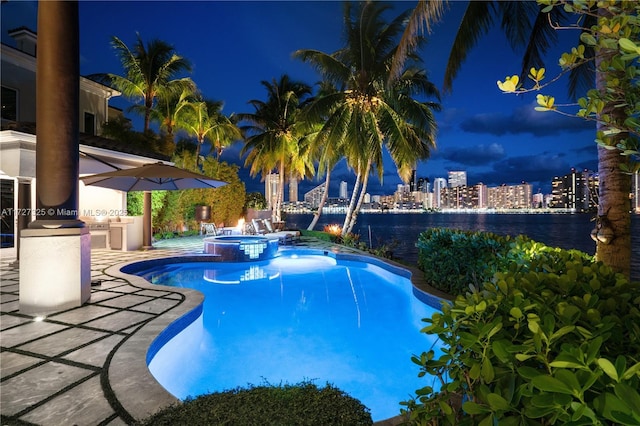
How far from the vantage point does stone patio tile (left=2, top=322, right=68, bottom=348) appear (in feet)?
12.1

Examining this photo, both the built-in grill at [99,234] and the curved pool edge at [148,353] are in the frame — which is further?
the built-in grill at [99,234]

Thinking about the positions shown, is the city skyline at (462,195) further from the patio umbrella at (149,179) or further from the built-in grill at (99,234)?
the patio umbrella at (149,179)

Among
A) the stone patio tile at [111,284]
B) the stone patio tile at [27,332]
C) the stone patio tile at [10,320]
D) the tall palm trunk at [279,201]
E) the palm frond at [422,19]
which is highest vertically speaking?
the palm frond at [422,19]

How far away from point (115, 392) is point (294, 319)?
377 centimetres

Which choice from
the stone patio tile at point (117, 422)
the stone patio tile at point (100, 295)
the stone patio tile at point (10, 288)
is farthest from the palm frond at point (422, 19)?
the stone patio tile at point (10, 288)

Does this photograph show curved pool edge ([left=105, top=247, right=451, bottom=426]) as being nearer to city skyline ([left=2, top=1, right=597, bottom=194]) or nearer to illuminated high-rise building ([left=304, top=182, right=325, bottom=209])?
city skyline ([left=2, top=1, right=597, bottom=194])

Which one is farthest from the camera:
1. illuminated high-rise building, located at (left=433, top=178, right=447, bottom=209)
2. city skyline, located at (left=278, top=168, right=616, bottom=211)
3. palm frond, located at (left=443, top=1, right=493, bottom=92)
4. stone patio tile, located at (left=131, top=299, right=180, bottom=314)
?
illuminated high-rise building, located at (left=433, top=178, right=447, bottom=209)

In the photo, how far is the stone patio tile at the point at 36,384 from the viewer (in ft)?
8.39

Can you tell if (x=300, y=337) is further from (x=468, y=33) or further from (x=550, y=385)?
(x=468, y=33)

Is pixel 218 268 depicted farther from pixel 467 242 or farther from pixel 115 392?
pixel 115 392

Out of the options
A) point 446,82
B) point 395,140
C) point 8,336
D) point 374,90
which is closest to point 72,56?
point 8,336

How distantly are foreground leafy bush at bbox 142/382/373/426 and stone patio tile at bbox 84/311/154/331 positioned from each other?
2996 mm

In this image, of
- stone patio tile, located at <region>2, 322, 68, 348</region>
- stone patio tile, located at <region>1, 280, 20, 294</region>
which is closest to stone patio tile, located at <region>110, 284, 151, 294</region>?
stone patio tile, located at <region>1, 280, 20, 294</region>

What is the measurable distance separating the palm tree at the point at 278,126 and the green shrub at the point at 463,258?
1412 centimetres
